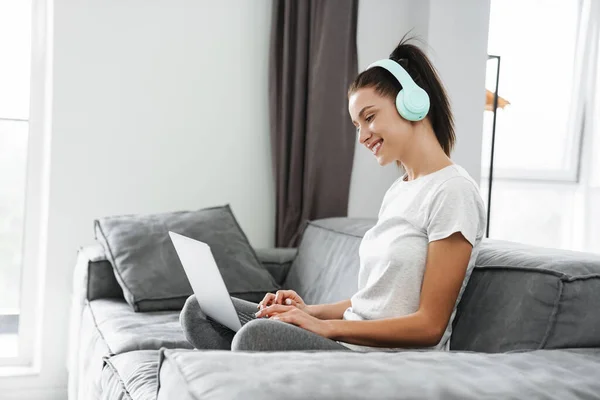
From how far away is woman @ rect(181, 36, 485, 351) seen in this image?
143 cm

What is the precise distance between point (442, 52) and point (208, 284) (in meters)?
2.04

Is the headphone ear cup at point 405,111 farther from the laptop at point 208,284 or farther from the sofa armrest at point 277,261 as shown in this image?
the sofa armrest at point 277,261

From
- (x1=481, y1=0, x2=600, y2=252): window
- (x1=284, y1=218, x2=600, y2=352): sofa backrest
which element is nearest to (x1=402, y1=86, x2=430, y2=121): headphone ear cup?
(x1=284, y1=218, x2=600, y2=352): sofa backrest

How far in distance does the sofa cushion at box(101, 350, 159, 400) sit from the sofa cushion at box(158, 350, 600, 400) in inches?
20.4

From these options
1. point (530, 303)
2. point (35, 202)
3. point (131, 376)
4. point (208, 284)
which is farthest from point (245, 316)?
point (35, 202)

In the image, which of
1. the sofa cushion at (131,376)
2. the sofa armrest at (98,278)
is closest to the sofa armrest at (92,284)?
the sofa armrest at (98,278)

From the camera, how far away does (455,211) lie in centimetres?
147

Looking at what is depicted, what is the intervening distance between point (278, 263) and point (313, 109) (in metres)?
0.73

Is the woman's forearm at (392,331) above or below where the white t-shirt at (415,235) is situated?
below

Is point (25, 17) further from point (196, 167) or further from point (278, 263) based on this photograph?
point (278, 263)

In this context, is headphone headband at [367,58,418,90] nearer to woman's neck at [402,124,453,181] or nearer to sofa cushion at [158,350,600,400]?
woman's neck at [402,124,453,181]

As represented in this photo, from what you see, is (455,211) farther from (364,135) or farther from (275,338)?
(275,338)

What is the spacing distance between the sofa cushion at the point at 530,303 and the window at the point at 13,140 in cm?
220

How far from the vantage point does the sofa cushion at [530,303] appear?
56.6 inches
